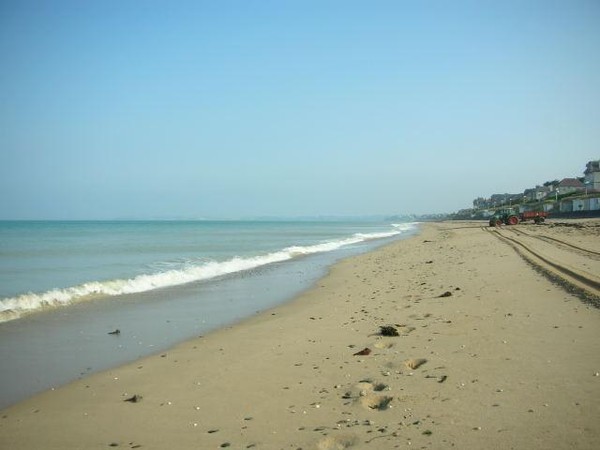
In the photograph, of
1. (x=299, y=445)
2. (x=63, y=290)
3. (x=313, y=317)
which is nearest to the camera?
(x=299, y=445)

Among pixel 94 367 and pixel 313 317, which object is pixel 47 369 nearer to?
pixel 94 367

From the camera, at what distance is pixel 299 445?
13.3ft

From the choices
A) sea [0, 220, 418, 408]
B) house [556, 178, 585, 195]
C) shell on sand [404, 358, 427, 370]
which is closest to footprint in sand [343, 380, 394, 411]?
shell on sand [404, 358, 427, 370]

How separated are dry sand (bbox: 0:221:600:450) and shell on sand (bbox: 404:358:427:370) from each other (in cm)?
3

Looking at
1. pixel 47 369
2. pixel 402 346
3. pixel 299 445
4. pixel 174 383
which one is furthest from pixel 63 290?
pixel 299 445

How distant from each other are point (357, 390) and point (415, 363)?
132 centimetres

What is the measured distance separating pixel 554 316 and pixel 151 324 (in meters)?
8.35

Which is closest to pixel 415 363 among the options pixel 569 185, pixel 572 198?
pixel 572 198

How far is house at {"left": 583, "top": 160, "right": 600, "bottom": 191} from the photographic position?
10031 centimetres

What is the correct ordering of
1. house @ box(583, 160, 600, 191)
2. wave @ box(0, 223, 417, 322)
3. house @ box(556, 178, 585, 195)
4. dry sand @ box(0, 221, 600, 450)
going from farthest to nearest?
house @ box(556, 178, 585, 195) < house @ box(583, 160, 600, 191) < wave @ box(0, 223, 417, 322) < dry sand @ box(0, 221, 600, 450)

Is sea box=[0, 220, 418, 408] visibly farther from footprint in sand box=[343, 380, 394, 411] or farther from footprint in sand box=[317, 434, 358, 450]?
footprint in sand box=[317, 434, 358, 450]

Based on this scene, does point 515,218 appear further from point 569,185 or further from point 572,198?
point 569,185

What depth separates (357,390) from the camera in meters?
5.21

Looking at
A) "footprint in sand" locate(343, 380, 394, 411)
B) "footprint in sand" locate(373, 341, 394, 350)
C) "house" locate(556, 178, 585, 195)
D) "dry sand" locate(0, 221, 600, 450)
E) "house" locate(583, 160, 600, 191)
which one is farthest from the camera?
"house" locate(556, 178, 585, 195)
